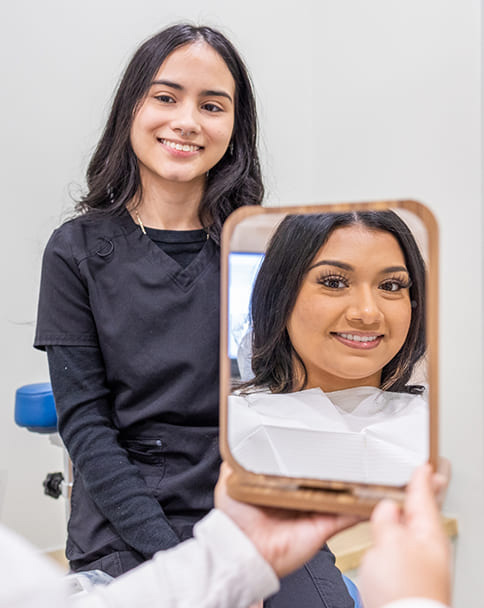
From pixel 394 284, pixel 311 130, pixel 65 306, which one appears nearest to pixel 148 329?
pixel 65 306

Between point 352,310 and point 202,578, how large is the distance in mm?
244

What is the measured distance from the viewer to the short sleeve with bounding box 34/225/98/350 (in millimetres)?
814

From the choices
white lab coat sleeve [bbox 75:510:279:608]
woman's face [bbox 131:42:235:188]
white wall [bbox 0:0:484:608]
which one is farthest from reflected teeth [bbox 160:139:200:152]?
white wall [bbox 0:0:484:608]

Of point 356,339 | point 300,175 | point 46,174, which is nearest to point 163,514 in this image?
point 356,339

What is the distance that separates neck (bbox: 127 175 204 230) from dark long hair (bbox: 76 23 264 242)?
0.04 ft

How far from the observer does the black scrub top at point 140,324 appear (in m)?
0.81

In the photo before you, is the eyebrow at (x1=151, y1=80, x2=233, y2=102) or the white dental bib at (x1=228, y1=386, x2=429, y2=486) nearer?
the white dental bib at (x1=228, y1=386, x2=429, y2=486)

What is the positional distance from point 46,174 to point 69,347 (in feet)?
2.46

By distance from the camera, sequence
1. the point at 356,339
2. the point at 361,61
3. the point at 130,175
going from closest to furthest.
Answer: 1. the point at 356,339
2. the point at 130,175
3. the point at 361,61

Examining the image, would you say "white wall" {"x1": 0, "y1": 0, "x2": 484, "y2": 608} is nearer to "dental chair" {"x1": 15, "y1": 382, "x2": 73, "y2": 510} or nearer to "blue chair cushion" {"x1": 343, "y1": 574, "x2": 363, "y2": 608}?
"dental chair" {"x1": 15, "y1": 382, "x2": 73, "y2": 510}

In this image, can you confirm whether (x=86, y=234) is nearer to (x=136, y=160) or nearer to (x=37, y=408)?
(x=136, y=160)

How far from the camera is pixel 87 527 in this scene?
0.81 m

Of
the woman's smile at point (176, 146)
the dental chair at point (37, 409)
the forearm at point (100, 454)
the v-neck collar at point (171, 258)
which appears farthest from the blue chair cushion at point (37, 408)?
the woman's smile at point (176, 146)

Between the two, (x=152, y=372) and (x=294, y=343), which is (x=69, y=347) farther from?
(x=294, y=343)
